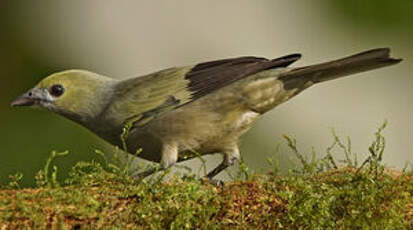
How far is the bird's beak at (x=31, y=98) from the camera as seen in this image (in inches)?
267

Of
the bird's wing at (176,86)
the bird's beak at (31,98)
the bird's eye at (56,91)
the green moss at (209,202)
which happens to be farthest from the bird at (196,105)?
the green moss at (209,202)

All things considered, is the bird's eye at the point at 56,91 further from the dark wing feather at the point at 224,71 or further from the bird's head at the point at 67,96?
the dark wing feather at the point at 224,71

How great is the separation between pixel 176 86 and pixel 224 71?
0.48 meters

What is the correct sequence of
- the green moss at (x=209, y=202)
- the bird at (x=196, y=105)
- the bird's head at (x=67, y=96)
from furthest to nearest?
the bird's head at (x=67, y=96) → the bird at (x=196, y=105) → the green moss at (x=209, y=202)

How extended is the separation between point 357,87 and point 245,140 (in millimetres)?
4034

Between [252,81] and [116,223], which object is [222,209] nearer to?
[116,223]

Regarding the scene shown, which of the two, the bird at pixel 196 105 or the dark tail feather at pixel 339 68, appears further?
the bird at pixel 196 105

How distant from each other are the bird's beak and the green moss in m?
2.82

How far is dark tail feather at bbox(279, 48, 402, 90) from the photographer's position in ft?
18.3

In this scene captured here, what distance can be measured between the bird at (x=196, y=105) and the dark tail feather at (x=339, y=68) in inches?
0.4

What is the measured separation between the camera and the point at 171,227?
371 centimetres

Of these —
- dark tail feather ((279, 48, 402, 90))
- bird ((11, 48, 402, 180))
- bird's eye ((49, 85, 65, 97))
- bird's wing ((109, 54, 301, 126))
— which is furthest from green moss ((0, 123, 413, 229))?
bird's eye ((49, 85, 65, 97))

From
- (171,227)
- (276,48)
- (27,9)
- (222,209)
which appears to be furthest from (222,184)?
(276,48)

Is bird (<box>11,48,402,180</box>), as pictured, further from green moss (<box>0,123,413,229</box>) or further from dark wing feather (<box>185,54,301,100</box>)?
green moss (<box>0,123,413,229</box>)
